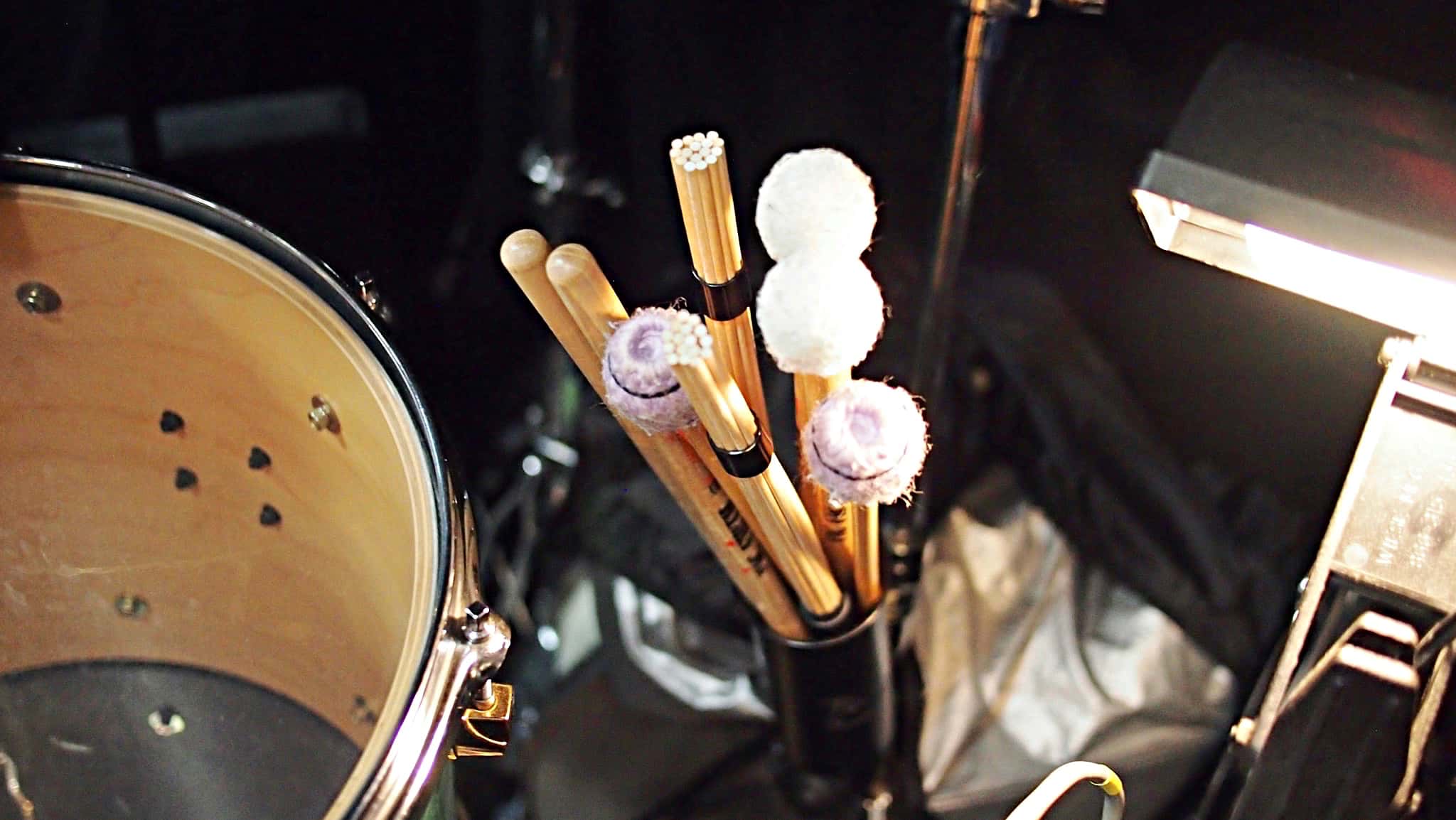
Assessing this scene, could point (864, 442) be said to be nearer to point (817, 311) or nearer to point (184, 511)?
point (817, 311)

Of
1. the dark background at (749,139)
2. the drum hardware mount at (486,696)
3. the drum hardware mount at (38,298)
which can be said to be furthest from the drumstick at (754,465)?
the drum hardware mount at (38,298)

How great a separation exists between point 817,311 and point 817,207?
5 centimetres

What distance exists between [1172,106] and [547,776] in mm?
725

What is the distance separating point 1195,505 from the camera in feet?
3.44

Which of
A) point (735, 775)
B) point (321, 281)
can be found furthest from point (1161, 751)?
point (321, 281)

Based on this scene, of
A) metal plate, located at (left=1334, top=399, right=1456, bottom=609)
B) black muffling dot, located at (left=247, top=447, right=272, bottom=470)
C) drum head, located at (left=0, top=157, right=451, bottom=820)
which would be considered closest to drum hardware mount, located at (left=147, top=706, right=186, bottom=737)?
drum head, located at (left=0, top=157, right=451, bottom=820)

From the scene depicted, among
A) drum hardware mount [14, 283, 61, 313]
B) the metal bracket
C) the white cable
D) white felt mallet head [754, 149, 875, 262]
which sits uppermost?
white felt mallet head [754, 149, 875, 262]

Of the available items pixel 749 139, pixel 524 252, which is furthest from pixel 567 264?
pixel 749 139

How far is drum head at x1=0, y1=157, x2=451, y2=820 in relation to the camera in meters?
0.63

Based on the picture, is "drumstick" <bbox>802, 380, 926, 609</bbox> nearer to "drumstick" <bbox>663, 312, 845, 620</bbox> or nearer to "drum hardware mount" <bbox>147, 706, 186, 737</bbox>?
"drumstick" <bbox>663, 312, 845, 620</bbox>

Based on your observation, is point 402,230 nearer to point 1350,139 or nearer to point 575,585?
point 575,585

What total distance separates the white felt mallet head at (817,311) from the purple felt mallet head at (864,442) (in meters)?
0.02

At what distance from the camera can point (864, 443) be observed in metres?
0.54

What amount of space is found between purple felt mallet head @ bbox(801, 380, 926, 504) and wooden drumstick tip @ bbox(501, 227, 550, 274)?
0.15 m
